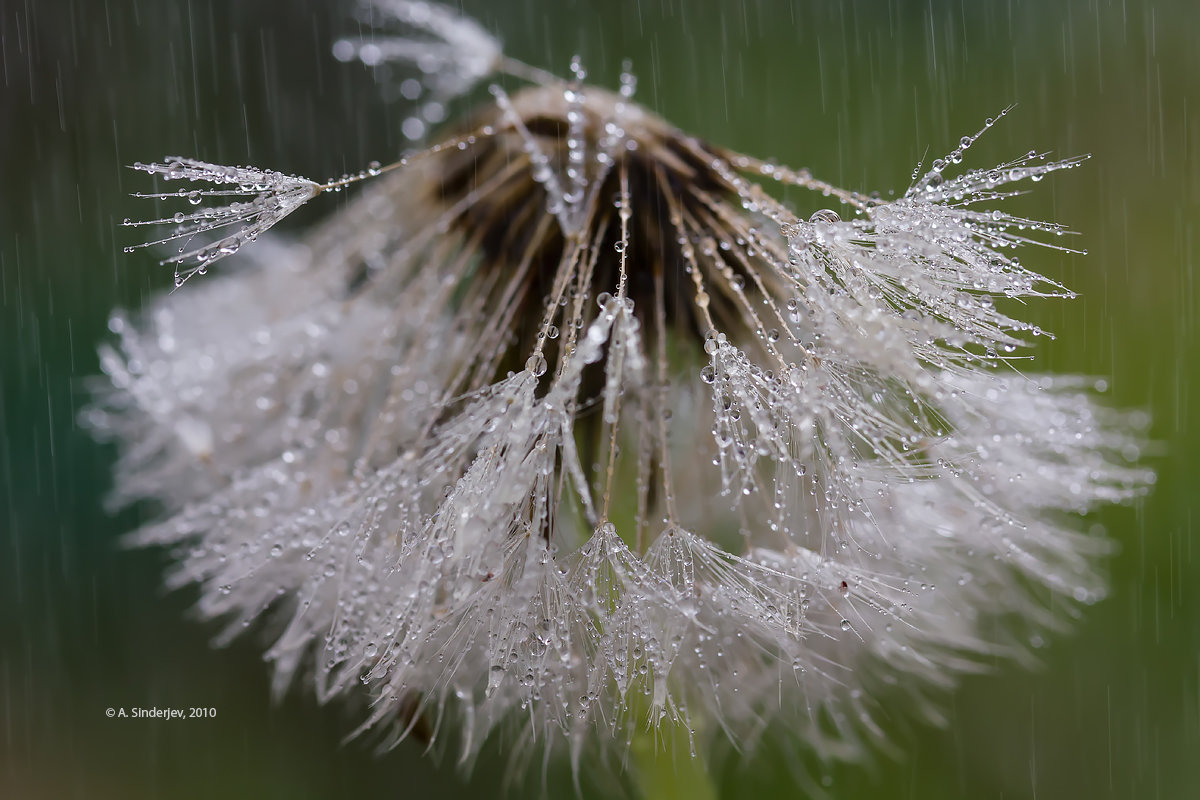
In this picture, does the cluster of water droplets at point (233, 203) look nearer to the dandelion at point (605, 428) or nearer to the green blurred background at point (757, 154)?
the dandelion at point (605, 428)

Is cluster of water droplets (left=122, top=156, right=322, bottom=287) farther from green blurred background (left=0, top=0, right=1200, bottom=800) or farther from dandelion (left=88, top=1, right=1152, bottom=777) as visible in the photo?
green blurred background (left=0, top=0, right=1200, bottom=800)

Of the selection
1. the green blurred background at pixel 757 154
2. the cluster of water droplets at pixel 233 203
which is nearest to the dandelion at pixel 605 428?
the cluster of water droplets at pixel 233 203

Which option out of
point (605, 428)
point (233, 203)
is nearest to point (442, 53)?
point (233, 203)

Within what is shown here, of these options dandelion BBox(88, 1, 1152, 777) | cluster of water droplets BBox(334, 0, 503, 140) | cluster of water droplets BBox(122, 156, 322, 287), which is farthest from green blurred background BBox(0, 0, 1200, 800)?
cluster of water droplets BBox(122, 156, 322, 287)

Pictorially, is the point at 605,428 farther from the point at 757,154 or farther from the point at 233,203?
the point at 757,154

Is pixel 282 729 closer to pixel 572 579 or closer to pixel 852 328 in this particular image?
pixel 572 579

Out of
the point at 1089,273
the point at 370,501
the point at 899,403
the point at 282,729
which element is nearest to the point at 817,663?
the point at 899,403

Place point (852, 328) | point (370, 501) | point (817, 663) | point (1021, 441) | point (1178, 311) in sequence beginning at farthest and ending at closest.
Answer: point (1178, 311) → point (817, 663) → point (1021, 441) → point (370, 501) → point (852, 328)
